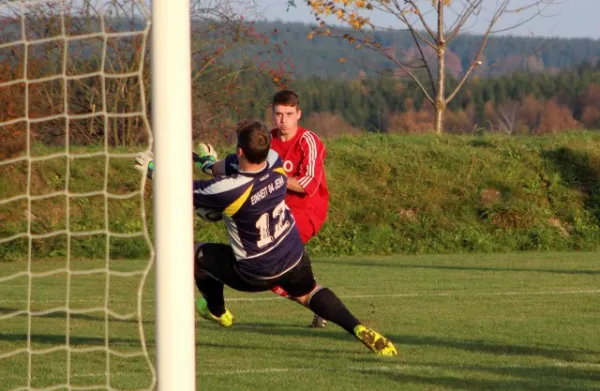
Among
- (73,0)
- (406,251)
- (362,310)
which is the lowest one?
(406,251)

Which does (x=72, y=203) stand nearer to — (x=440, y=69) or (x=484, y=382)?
(x=440, y=69)

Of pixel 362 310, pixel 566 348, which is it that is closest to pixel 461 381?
pixel 566 348

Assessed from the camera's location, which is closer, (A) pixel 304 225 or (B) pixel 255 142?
(B) pixel 255 142

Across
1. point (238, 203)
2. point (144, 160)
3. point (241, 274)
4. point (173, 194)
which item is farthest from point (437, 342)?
point (173, 194)

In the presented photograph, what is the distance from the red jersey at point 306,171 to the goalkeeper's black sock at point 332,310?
1021 millimetres

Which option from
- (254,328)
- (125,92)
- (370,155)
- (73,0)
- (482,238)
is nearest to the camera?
A: (254,328)

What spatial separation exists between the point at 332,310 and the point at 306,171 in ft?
4.25

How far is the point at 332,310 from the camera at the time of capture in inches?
277

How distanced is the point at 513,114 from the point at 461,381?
1380 inches

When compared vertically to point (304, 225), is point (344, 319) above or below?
below

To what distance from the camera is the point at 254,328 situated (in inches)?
332

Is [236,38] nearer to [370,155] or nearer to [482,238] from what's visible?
[370,155]

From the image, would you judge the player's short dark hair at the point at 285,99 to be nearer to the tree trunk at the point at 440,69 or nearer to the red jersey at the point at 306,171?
the red jersey at the point at 306,171

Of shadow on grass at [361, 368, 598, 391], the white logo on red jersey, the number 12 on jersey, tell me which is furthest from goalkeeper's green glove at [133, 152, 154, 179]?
the white logo on red jersey
